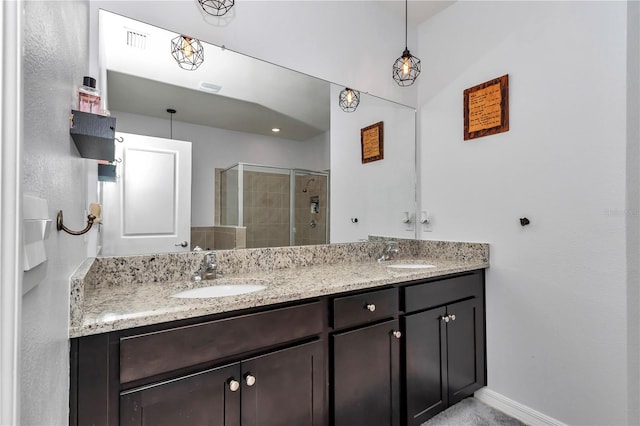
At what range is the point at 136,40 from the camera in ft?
4.61

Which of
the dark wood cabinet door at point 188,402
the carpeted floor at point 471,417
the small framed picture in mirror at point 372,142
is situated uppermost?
the small framed picture in mirror at point 372,142

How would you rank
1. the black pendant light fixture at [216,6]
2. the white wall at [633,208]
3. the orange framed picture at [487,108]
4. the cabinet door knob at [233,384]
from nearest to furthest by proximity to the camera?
the cabinet door knob at [233,384], the white wall at [633,208], the black pendant light fixture at [216,6], the orange framed picture at [487,108]

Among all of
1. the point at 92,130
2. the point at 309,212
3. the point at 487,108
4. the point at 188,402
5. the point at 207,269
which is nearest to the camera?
the point at 92,130

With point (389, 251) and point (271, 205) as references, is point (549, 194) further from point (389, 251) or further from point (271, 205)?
point (271, 205)

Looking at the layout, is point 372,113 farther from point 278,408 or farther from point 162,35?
point 278,408

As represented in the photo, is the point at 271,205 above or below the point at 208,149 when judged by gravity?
below

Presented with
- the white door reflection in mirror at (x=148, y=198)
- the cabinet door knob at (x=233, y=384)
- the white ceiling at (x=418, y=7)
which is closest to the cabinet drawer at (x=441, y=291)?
the cabinet door knob at (x=233, y=384)

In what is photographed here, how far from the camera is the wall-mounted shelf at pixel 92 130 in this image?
0.86m

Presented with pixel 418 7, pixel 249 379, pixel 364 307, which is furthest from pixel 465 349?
pixel 418 7

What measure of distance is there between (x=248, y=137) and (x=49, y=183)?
115 centimetres

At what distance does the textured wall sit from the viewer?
47 centimetres

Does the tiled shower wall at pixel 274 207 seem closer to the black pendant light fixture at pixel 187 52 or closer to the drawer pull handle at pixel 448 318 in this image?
the black pendant light fixture at pixel 187 52

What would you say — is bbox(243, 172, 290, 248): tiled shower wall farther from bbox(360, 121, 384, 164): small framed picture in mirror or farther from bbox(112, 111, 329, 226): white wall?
bbox(360, 121, 384, 164): small framed picture in mirror

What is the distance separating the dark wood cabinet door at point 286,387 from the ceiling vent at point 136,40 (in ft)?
4.60
